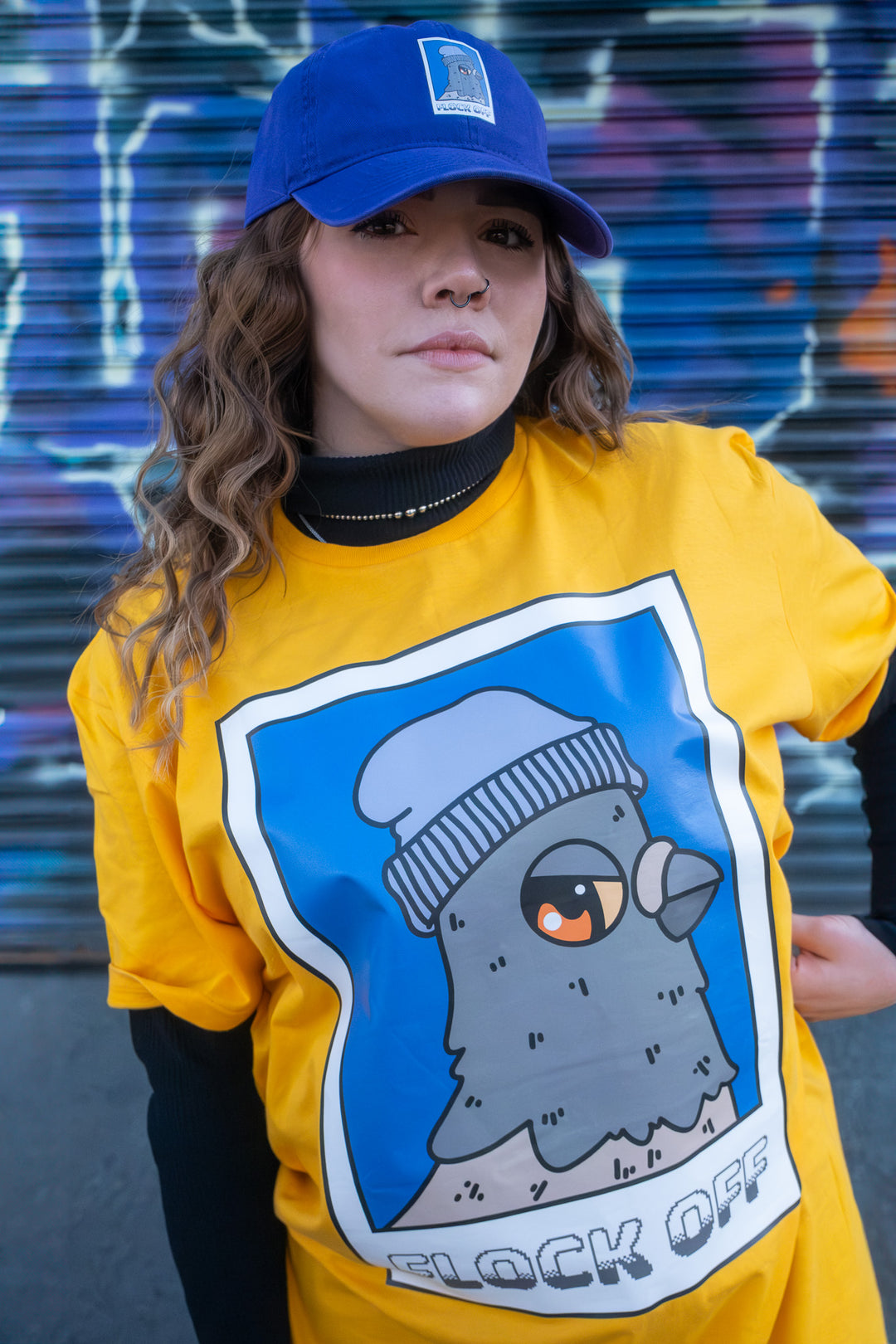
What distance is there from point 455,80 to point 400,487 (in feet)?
1.61

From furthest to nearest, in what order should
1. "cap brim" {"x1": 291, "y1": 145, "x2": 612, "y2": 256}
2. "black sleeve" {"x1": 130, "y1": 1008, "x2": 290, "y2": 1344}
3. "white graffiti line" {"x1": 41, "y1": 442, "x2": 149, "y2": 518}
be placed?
1. "white graffiti line" {"x1": 41, "y1": 442, "x2": 149, "y2": 518}
2. "black sleeve" {"x1": 130, "y1": 1008, "x2": 290, "y2": 1344}
3. "cap brim" {"x1": 291, "y1": 145, "x2": 612, "y2": 256}

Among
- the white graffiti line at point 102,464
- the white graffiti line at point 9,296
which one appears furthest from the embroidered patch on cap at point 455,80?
the white graffiti line at point 9,296

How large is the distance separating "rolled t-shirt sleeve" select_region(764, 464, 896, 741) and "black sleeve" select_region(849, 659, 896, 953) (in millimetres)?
63

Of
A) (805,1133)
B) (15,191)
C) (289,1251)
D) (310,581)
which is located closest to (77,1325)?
(289,1251)

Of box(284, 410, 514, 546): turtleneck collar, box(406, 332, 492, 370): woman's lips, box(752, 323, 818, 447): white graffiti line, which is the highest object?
box(406, 332, 492, 370): woman's lips

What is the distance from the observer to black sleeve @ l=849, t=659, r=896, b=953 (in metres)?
1.34

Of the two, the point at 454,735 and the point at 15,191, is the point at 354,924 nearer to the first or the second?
the point at 454,735

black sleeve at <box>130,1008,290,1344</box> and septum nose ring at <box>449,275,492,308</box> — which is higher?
septum nose ring at <box>449,275,492,308</box>

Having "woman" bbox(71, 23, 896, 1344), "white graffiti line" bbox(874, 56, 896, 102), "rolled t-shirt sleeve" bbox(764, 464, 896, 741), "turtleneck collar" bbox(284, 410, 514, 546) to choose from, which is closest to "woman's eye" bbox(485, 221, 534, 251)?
"woman" bbox(71, 23, 896, 1344)

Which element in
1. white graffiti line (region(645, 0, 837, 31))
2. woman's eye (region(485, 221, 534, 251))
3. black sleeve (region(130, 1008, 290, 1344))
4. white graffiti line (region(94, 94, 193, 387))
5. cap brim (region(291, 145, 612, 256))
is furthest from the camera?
A: white graffiti line (region(94, 94, 193, 387))

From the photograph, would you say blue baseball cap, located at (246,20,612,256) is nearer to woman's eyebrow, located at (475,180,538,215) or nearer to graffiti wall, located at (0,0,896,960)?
woman's eyebrow, located at (475,180,538,215)

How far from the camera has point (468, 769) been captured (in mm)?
1053

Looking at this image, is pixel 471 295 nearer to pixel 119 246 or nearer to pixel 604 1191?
pixel 604 1191

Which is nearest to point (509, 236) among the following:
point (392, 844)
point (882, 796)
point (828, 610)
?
point (828, 610)
